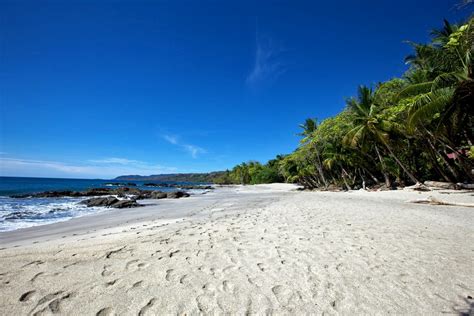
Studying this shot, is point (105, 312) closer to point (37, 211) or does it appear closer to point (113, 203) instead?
point (37, 211)

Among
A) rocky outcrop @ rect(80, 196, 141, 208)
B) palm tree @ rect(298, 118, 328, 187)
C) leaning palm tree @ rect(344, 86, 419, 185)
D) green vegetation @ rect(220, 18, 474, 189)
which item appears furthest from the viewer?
palm tree @ rect(298, 118, 328, 187)

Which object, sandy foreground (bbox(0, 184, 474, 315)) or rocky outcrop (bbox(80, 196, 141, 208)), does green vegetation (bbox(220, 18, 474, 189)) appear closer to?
sandy foreground (bbox(0, 184, 474, 315))

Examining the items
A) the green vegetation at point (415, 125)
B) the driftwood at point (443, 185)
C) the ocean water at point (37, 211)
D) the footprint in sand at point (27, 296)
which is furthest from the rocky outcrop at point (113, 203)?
the driftwood at point (443, 185)

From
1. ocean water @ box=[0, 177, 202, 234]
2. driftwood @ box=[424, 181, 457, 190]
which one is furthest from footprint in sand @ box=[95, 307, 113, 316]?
driftwood @ box=[424, 181, 457, 190]

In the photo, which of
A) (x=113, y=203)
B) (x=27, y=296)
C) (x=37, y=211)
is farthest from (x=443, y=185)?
(x=37, y=211)

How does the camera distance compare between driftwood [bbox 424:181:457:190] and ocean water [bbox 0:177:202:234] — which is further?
driftwood [bbox 424:181:457:190]

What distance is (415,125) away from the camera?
11.8m

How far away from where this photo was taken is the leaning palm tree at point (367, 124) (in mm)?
19156

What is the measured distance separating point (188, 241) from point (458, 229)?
700 centimetres

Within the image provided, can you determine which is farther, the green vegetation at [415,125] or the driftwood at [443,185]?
the driftwood at [443,185]

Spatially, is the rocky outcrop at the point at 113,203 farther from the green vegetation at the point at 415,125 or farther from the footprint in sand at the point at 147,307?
the green vegetation at the point at 415,125

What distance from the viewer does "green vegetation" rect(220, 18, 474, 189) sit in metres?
8.98

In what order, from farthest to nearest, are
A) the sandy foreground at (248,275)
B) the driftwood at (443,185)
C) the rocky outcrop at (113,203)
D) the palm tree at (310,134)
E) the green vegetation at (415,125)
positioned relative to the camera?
the palm tree at (310,134) → the rocky outcrop at (113,203) → the driftwood at (443,185) → the green vegetation at (415,125) → the sandy foreground at (248,275)

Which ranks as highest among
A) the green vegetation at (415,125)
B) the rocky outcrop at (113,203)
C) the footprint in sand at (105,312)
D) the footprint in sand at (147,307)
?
the green vegetation at (415,125)
